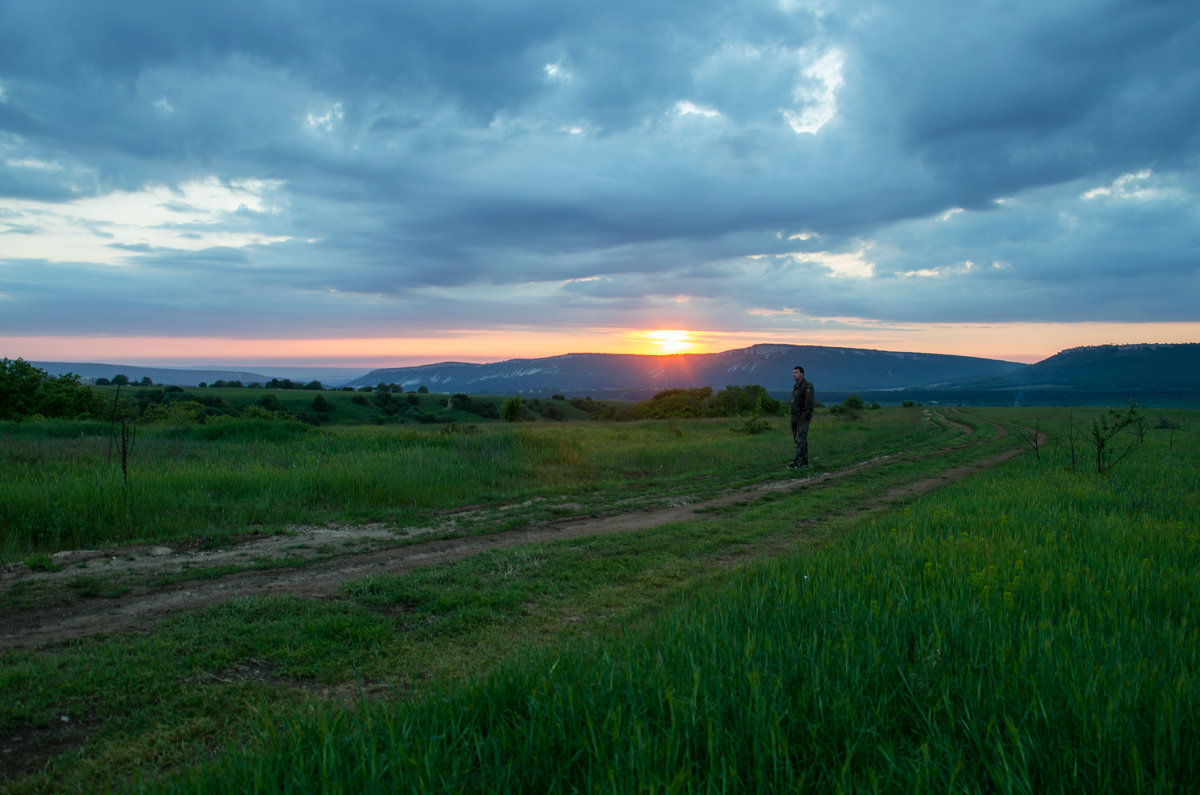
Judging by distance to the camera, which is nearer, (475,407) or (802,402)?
(802,402)

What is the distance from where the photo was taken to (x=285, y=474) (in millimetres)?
11859

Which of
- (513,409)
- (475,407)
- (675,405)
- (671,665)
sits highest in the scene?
(671,665)

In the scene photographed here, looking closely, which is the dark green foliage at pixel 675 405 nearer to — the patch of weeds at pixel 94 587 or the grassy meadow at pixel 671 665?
the grassy meadow at pixel 671 665

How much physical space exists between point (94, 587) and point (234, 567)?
126 cm

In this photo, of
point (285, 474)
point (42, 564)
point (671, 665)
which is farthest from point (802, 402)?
point (42, 564)

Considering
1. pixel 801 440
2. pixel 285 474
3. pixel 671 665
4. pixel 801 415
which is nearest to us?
pixel 671 665

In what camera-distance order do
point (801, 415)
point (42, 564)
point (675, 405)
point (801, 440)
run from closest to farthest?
point (42, 564)
point (801, 440)
point (801, 415)
point (675, 405)

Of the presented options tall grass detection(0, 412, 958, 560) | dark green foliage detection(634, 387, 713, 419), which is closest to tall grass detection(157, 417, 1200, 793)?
tall grass detection(0, 412, 958, 560)

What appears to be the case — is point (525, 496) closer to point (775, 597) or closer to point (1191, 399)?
point (775, 597)

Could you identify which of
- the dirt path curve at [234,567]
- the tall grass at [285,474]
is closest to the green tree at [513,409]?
the tall grass at [285,474]

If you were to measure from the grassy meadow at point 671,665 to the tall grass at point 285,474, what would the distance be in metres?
0.10

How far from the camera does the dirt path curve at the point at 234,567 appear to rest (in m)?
5.40

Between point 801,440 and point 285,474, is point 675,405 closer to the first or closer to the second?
point 801,440

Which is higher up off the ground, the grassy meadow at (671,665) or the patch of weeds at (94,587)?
the grassy meadow at (671,665)
